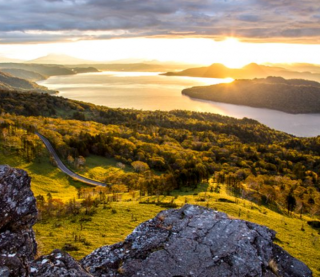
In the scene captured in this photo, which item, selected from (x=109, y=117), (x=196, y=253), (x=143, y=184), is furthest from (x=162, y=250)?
(x=109, y=117)

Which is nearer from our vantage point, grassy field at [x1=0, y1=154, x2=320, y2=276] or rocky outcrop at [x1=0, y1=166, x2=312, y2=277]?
rocky outcrop at [x1=0, y1=166, x2=312, y2=277]

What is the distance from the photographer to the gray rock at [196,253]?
11.5m

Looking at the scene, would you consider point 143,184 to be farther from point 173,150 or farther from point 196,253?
point 173,150

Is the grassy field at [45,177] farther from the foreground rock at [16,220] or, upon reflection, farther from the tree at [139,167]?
the foreground rock at [16,220]

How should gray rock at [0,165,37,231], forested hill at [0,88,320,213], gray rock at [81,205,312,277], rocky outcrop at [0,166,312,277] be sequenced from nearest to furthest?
rocky outcrop at [0,166,312,277], gray rock at [0,165,37,231], gray rock at [81,205,312,277], forested hill at [0,88,320,213]

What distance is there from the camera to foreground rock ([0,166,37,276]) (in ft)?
26.8

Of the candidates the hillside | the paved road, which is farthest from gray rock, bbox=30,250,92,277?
the paved road

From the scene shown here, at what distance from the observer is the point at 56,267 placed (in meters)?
8.68

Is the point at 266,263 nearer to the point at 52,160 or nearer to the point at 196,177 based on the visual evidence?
the point at 196,177

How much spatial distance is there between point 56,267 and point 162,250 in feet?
16.6

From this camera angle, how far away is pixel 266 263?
11.9 meters

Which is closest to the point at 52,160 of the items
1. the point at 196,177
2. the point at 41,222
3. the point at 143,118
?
the point at 196,177

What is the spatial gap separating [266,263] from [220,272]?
6.89 feet

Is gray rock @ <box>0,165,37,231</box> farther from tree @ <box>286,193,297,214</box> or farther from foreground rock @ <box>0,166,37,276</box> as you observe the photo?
tree @ <box>286,193,297,214</box>
